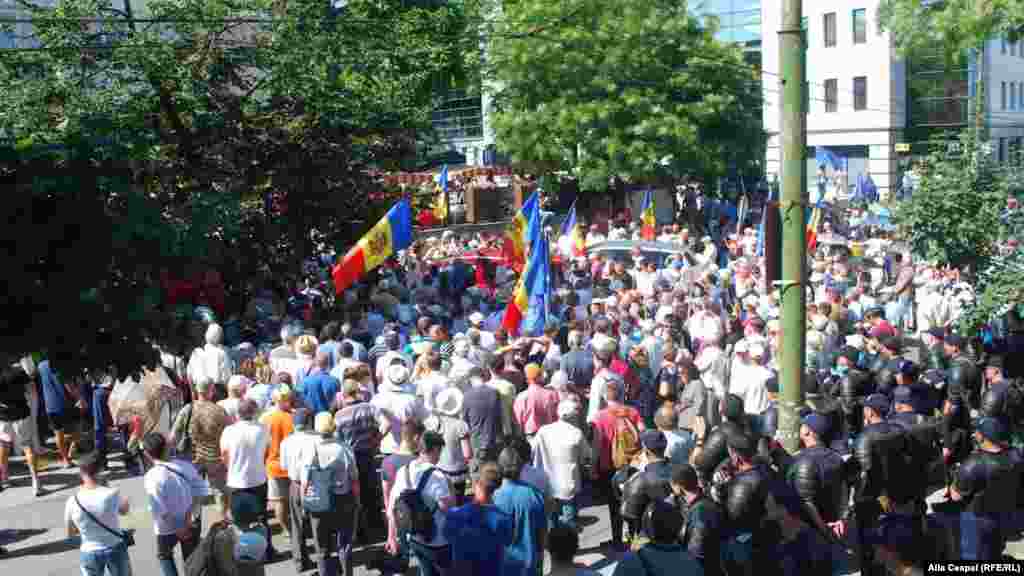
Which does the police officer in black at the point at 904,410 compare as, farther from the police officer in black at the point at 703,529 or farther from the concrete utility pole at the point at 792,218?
the police officer in black at the point at 703,529

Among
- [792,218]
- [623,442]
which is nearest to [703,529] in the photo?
[623,442]

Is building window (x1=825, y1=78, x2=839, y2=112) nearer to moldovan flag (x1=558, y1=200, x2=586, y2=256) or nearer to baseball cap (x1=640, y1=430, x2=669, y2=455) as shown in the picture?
moldovan flag (x1=558, y1=200, x2=586, y2=256)

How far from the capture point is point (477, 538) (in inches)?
270

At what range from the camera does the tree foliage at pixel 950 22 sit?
14.8 m

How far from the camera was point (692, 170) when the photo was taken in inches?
1272

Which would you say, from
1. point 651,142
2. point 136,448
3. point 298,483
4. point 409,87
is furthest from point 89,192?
point 651,142

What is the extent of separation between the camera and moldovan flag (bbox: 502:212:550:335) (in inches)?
504

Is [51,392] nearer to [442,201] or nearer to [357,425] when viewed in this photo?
[357,425]

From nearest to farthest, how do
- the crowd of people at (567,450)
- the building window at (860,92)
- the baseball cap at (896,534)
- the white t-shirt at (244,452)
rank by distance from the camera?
the baseball cap at (896,534) < the crowd of people at (567,450) < the white t-shirt at (244,452) < the building window at (860,92)

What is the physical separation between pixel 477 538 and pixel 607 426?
2.55 m

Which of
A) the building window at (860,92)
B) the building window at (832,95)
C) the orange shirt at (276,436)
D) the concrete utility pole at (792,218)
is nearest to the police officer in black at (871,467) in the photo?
the concrete utility pole at (792,218)

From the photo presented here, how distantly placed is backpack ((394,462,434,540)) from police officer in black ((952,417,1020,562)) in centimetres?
343

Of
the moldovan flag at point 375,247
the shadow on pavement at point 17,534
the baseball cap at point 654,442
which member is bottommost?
the shadow on pavement at point 17,534

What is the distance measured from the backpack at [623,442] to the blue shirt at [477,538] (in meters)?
2.31
